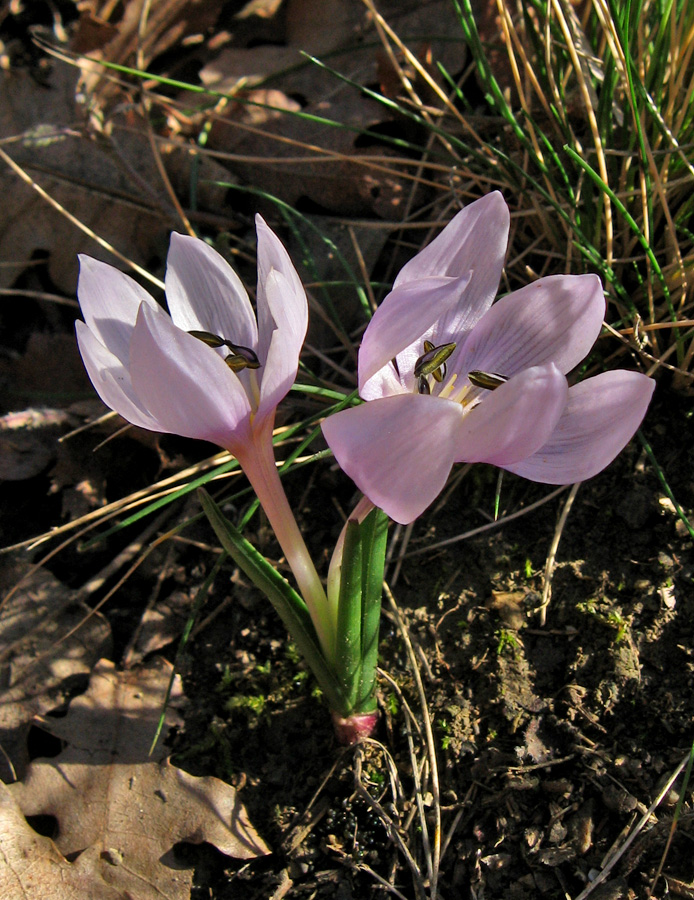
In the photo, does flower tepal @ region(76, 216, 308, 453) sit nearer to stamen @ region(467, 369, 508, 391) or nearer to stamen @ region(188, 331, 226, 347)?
stamen @ region(188, 331, 226, 347)

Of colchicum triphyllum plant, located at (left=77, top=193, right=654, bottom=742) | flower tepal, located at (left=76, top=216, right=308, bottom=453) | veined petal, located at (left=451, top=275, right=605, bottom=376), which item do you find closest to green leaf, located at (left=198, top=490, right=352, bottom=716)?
colchicum triphyllum plant, located at (left=77, top=193, right=654, bottom=742)

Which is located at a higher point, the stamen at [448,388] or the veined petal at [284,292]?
the veined petal at [284,292]

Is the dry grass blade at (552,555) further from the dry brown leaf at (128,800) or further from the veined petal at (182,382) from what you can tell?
the veined petal at (182,382)

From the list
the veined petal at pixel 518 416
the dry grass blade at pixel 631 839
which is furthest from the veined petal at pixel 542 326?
the dry grass blade at pixel 631 839

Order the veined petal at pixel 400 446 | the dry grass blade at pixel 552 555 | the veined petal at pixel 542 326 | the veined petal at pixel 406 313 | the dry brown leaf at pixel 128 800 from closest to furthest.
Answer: the veined petal at pixel 400 446, the veined petal at pixel 406 313, the veined petal at pixel 542 326, the dry brown leaf at pixel 128 800, the dry grass blade at pixel 552 555

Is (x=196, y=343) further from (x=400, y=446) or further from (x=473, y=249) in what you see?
(x=473, y=249)

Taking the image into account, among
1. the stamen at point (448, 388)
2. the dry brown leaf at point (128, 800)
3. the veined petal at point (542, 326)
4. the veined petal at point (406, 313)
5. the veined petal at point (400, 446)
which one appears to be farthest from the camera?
the dry brown leaf at point (128, 800)
